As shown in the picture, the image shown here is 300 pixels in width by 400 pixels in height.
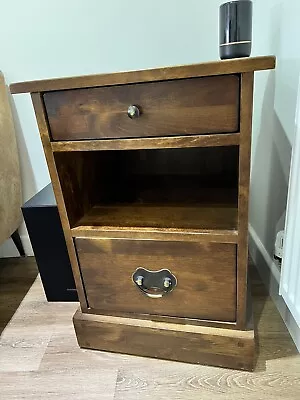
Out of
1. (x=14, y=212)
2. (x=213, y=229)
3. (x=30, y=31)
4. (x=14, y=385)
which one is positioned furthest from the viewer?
(x=14, y=212)

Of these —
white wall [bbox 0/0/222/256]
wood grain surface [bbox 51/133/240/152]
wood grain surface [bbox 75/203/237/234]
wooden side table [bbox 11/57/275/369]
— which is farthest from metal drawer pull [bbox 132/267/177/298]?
white wall [bbox 0/0/222/256]

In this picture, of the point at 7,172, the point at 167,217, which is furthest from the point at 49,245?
the point at 167,217

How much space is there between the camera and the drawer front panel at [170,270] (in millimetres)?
735

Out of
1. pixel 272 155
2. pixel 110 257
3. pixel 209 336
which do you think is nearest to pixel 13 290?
pixel 110 257

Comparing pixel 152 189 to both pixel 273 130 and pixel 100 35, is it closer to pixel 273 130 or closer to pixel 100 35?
pixel 273 130

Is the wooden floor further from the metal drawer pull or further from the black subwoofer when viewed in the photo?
the metal drawer pull

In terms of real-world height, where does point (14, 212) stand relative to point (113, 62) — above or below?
below

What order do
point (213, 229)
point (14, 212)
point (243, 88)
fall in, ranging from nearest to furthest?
point (243, 88) < point (213, 229) < point (14, 212)

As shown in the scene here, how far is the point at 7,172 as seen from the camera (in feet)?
3.86

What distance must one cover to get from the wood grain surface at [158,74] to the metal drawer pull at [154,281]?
1.38 feet

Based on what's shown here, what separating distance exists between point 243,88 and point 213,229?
0.96ft

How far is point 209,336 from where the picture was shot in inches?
31.1

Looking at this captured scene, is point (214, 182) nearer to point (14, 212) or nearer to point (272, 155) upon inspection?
point (272, 155)

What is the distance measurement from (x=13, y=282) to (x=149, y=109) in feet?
3.11
